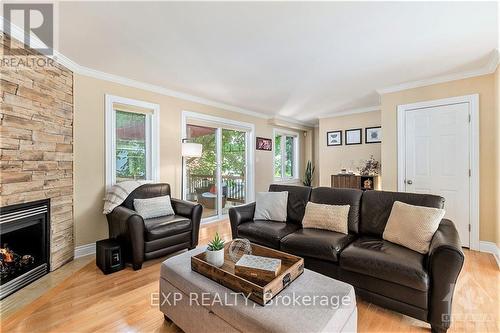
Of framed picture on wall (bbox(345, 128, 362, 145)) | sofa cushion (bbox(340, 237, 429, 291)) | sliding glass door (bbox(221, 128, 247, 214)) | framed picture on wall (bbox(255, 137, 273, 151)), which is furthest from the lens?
framed picture on wall (bbox(255, 137, 273, 151))

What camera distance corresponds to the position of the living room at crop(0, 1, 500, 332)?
165cm

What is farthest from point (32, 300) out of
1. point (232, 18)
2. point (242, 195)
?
point (242, 195)

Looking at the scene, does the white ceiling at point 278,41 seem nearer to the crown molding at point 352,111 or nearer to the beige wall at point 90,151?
the beige wall at point 90,151

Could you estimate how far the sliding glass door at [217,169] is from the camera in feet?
14.3

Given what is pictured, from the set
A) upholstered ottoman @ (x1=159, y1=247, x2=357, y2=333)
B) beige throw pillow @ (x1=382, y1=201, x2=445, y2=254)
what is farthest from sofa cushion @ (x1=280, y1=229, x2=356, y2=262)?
upholstered ottoman @ (x1=159, y1=247, x2=357, y2=333)

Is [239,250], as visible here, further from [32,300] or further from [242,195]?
[242,195]

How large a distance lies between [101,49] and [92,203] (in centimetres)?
185

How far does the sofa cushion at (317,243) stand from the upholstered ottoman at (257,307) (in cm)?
55

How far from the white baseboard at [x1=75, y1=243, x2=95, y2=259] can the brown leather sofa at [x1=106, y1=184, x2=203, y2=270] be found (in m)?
0.40

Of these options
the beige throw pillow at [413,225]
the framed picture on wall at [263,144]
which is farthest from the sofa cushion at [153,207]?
the framed picture on wall at [263,144]

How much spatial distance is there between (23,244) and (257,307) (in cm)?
263

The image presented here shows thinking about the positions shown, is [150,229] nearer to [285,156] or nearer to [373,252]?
[373,252]

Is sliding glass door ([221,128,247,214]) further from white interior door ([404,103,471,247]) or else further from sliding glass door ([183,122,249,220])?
white interior door ([404,103,471,247])

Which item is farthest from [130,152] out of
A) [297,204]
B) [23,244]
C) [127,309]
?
[297,204]
